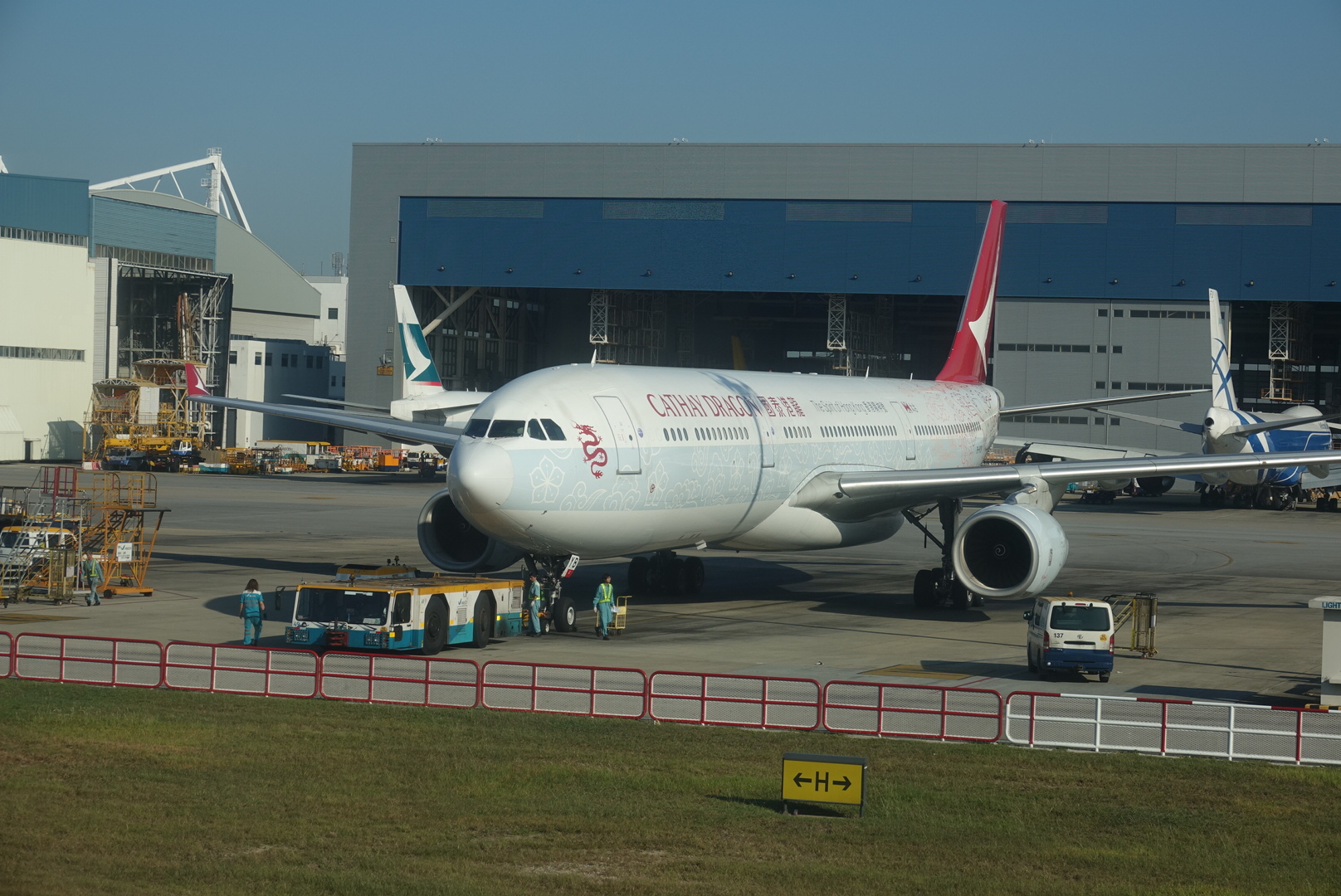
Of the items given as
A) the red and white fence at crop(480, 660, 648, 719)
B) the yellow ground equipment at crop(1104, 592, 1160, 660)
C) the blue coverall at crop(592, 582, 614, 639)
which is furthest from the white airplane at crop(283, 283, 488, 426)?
the red and white fence at crop(480, 660, 648, 719)

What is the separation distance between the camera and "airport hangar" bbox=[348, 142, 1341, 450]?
81.8 m

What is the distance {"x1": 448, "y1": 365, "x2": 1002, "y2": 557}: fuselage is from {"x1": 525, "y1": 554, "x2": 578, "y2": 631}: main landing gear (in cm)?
139

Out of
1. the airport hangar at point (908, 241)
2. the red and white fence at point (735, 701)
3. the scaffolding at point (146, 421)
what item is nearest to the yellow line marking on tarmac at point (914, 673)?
the red and white fence at point (735, 701)

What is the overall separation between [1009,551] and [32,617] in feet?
68.3

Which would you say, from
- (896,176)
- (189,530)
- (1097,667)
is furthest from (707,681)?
(896,176)

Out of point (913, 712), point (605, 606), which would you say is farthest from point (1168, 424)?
point (913, 712)

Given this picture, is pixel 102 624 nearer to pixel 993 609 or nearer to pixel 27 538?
pixel 27 538

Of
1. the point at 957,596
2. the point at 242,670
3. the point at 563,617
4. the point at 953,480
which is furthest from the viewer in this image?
the point at 957,596

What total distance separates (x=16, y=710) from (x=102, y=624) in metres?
9.63

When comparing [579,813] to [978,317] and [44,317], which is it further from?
[44,317]

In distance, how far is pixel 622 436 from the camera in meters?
27.2

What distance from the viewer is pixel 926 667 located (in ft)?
84.0

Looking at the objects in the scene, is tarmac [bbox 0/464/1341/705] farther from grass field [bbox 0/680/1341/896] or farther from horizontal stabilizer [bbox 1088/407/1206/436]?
horizontal stabilizer [bbox 1088/407/1206/436]

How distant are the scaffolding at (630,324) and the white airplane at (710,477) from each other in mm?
55027
